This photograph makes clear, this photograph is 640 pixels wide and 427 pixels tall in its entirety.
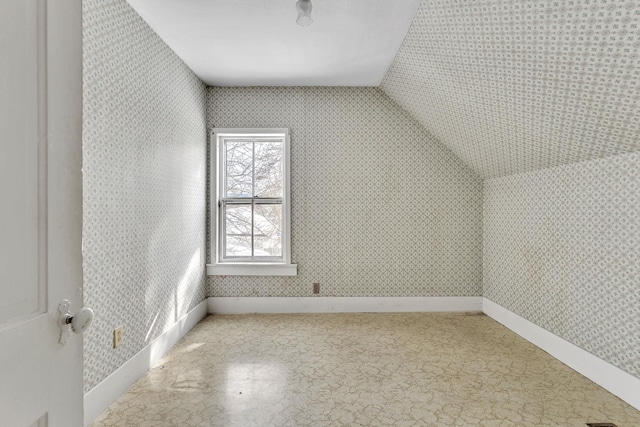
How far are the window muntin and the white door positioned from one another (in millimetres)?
3102

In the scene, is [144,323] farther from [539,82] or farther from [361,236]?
[539,82]

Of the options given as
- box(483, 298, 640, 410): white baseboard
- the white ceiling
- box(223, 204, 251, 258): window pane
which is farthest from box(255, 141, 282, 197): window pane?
box(483, 298, 640, 410): white baseboard

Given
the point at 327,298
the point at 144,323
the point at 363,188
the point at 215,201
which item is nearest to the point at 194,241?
the point at 215,201

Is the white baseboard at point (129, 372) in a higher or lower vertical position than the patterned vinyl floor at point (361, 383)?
higher

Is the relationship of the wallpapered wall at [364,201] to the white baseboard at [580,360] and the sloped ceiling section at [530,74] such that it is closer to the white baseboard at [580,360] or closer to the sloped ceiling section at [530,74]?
the sloped ceiling section at [530,74]

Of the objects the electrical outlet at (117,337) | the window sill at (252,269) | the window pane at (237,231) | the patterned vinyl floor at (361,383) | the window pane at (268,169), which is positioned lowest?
the patterned vinyl floor at (361,383)

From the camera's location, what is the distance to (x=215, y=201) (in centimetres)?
389

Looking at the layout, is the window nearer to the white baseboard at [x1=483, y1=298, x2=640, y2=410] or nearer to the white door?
the white baseboard at [x1=483, y1=298, x2=640, y2=410]

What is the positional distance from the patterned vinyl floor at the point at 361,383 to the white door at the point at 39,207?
140 centimetres

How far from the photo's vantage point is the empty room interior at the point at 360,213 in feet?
6.45

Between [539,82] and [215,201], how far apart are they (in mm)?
3089

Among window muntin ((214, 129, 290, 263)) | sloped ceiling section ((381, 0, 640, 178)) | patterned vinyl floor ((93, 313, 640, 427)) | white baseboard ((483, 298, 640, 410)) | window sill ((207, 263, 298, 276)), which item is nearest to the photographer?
sloped ceiling section ((381, 0, 640, 178))

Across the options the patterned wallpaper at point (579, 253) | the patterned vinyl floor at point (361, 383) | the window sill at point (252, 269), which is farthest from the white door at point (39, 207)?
the window sill at point (252, 269)

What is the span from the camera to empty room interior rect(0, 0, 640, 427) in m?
1.97
